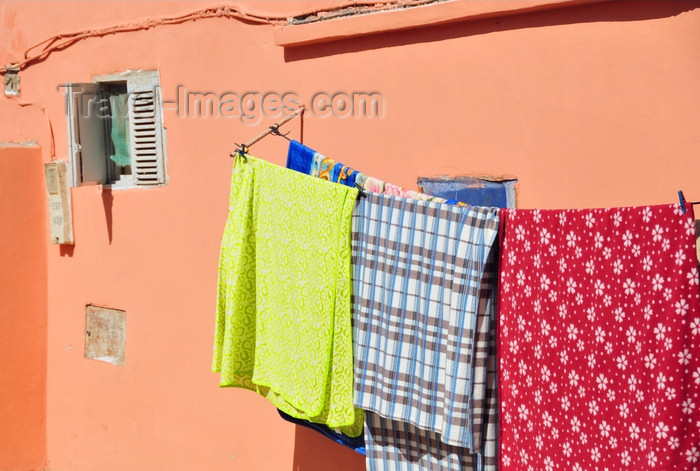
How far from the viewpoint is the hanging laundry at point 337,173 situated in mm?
2737

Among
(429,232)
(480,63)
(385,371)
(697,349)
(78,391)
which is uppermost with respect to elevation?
(480,63)

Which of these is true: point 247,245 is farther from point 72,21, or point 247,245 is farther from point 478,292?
point 72,21

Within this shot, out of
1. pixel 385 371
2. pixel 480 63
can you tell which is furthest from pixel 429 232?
pixel 480 63

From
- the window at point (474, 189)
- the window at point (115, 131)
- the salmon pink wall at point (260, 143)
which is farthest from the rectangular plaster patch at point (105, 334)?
the window at point (474, 189)

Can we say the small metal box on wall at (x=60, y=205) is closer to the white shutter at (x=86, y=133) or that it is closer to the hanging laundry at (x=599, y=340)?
the white shutter at (x=86, y=133)

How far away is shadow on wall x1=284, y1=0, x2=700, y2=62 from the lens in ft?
8.55

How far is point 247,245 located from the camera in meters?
3.11

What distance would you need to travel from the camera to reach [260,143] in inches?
149

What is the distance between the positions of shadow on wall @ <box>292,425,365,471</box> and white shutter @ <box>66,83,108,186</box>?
75.1 inches

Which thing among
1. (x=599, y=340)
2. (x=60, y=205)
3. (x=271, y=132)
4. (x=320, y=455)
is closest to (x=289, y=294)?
(x=271, y=132)

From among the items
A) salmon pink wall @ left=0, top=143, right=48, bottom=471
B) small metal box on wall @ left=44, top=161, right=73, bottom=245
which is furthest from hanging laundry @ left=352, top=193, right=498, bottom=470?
salmon pink wall @ left=0, top=143, right=48, bottom=471

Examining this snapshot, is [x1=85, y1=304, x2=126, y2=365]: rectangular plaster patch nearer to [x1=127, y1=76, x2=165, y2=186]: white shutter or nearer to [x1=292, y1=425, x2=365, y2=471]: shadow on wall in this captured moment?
[x1=127, y1=76, x2=165, y2=186]: white shutter

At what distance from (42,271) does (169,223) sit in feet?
3.84

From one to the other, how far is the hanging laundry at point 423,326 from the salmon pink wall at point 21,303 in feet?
9.18
